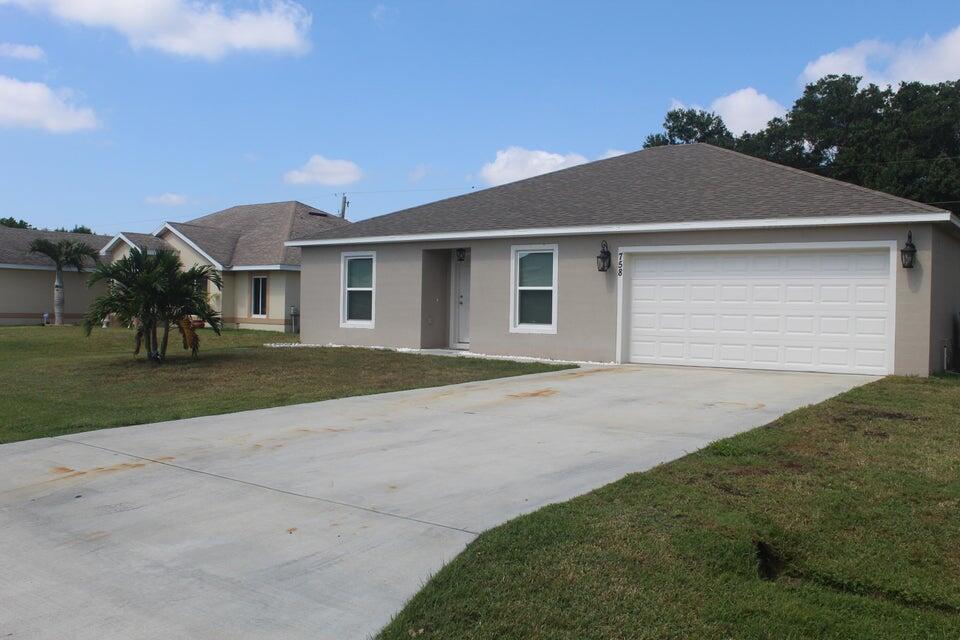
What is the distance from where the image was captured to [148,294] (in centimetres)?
1408

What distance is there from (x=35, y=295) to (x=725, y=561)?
1345 inches

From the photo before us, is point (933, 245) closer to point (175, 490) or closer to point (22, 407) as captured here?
point (175, 490)

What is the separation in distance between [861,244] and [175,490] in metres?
11.1

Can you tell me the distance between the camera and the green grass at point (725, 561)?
3.70 m

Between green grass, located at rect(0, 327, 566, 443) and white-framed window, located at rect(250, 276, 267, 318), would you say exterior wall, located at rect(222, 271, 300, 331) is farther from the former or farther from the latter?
green grass, located at rect(0, 327, 566, 443)

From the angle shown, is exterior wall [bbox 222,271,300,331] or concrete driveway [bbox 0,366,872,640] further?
exterior wall [bbox 222,271,300,331]

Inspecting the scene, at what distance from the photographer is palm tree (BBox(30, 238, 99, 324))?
30.6 m

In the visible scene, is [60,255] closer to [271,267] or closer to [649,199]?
[271,267]

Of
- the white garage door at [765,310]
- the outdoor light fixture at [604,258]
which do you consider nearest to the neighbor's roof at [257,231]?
the outdoor light fixture at [604,258]

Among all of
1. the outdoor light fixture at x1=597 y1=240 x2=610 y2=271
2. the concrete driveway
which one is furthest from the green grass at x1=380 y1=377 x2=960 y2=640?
the outdoor light fixture at x1=597 y1=240 x2=610 y2=271

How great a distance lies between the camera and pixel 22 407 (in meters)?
10.4

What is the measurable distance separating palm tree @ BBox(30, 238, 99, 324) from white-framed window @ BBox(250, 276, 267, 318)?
6895 mm

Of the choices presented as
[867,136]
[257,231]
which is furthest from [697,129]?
[257,231]

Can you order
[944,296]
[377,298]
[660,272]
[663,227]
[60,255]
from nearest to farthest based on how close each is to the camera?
[944,296] → [663,227] → [660,272] → [377,298] → [60,255]
